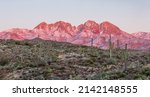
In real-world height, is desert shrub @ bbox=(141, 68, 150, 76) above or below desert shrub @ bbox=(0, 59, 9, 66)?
above

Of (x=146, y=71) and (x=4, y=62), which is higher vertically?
(x=146, y=71)

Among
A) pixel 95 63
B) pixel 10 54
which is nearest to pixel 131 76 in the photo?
pixel 95 63

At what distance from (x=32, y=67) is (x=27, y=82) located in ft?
79.2

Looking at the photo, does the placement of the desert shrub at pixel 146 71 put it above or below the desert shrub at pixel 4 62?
above

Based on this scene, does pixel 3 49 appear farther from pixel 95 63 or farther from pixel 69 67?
pixel 69 67

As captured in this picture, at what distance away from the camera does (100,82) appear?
1866cm

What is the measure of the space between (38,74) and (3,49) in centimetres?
2648

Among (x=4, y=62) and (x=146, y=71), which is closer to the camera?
(x=146, y=71)

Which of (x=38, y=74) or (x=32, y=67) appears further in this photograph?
(x=32, y=67)

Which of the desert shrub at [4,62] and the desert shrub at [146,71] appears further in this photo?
the desert shrub at [4,62]

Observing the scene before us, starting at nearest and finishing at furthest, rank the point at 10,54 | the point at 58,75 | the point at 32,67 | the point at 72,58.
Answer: the point at 58,75, the point at 32,67, the point at 72,58, the point at 10,54

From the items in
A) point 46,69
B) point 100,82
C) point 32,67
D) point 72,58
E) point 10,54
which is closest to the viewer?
point 100,82

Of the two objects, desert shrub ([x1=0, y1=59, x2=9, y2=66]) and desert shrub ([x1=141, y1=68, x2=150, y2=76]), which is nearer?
desert shrub ([x1=141, y1=68, x2=150, y2=76])

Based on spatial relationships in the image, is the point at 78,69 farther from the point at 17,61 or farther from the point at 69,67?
the point at 17,61
